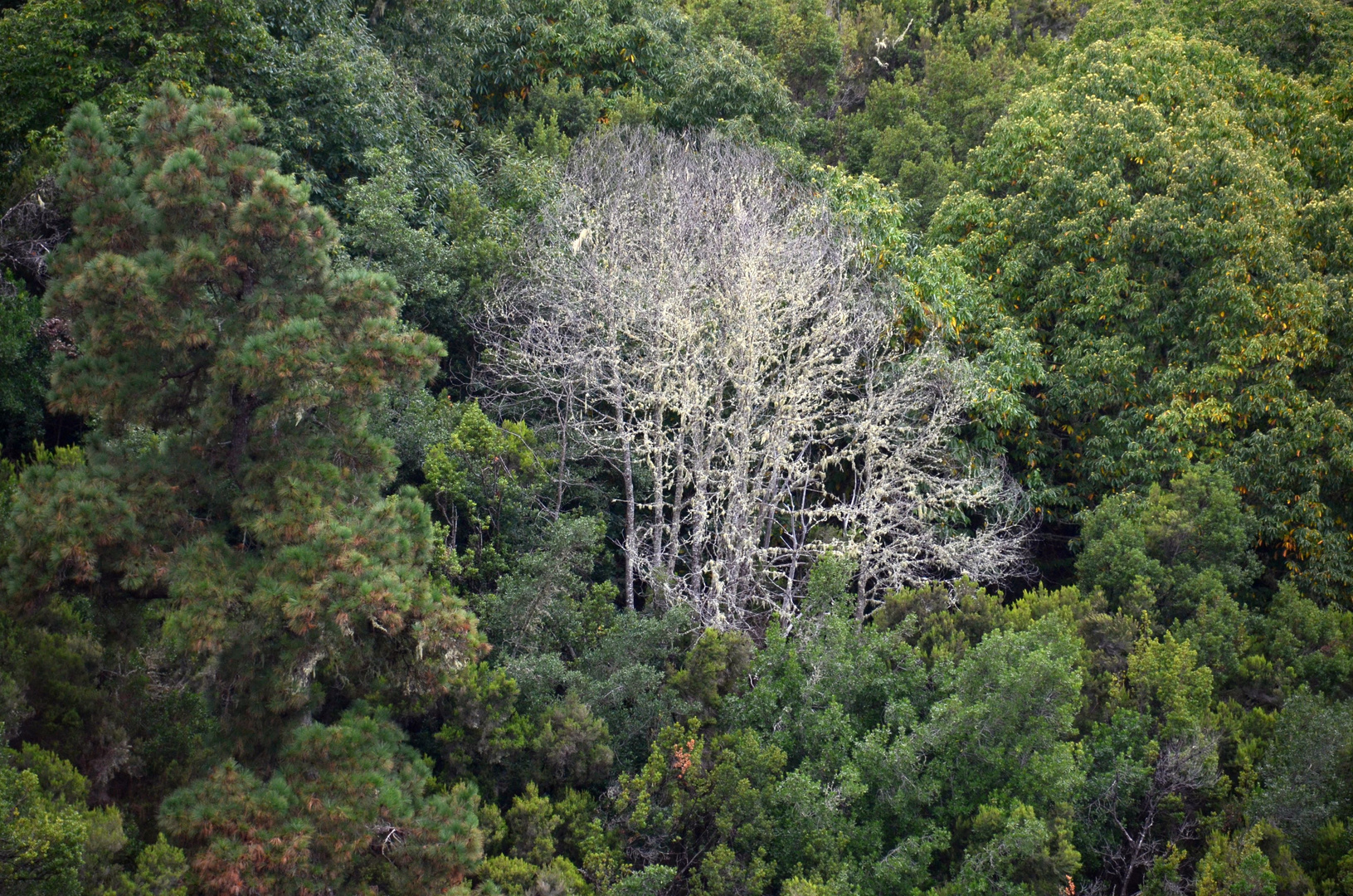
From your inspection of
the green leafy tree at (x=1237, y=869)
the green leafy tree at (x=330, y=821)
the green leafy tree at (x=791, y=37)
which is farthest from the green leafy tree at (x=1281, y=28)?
the green leafy tree at (x=330, y=821)

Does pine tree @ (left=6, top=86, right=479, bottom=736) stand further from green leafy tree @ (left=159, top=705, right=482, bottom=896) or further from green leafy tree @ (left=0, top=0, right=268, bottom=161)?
green leafy tree @ (left=0, top=0, right=268, bottom=161)

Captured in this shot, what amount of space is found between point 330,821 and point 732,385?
9.77m

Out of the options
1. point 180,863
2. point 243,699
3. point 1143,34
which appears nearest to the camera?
point 180,863

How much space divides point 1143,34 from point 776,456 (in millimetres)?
14920

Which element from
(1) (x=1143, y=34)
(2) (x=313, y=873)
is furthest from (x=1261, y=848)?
(1) (x=1143, y=34)

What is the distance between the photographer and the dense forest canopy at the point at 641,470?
25.6 feet

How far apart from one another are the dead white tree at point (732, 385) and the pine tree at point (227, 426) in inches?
245

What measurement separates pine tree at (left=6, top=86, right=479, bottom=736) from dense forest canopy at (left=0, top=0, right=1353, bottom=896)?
4 centimetres

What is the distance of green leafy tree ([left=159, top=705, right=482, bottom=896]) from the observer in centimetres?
747

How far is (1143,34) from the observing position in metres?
22.4

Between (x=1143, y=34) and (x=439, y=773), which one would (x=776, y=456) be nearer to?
(x=439, y=773)

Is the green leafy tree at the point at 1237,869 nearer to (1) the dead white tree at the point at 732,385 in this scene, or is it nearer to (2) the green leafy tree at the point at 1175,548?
(2) the green leafy tree at the point at 1175,548

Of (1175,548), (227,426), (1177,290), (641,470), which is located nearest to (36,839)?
(227,426)

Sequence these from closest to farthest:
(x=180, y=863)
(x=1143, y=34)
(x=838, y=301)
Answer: (x=180, y=863) → (x=838, y=301) → (x=1143, y=34)
